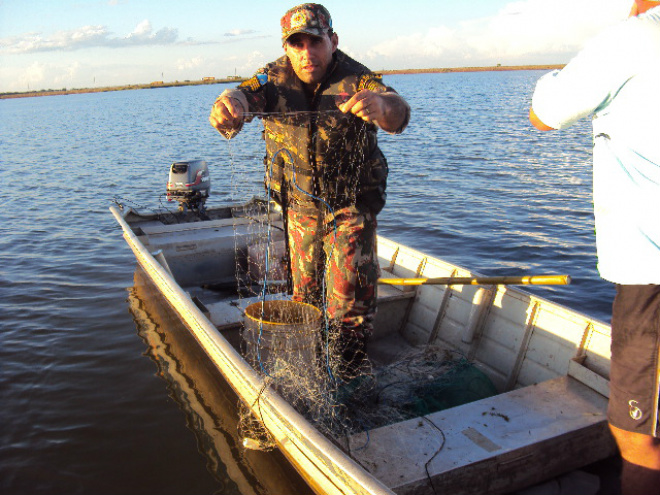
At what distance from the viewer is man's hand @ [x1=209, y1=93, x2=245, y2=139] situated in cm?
320

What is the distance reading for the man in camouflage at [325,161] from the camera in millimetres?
3508

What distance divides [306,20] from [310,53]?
0.22 meters

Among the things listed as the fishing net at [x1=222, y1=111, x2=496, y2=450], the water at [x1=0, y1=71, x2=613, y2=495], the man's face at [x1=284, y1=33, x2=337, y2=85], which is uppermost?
the man's face at [x1=284, y1=33, x2=337, y2=85]

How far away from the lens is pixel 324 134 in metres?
3.63

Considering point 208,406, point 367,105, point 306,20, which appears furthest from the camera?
point 208,406

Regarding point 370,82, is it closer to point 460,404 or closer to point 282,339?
point 282,339

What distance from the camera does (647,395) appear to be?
83.0 inches

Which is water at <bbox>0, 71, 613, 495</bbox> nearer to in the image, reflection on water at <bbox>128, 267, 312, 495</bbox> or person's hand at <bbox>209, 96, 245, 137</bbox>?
reflection on water at <bbox>128, 267, 312, 495</bbox>

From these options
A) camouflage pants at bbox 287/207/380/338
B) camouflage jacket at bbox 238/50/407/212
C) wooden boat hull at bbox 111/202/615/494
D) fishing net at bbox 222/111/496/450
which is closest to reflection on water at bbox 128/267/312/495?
fishing net at bbox 222/111/496/450

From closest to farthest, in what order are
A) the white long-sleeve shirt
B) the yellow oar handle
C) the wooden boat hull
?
the white long-sleeve shirt, the wooden boat hull, the yellow oar handle

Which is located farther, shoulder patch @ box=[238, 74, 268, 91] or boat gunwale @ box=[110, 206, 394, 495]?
shoulder patch @ box=[238, 74, 268, 91]

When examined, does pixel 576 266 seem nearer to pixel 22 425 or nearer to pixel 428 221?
pixel 428 221

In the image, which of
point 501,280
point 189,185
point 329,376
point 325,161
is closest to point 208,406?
point 329,376

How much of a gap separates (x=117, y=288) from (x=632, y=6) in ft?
27.0
